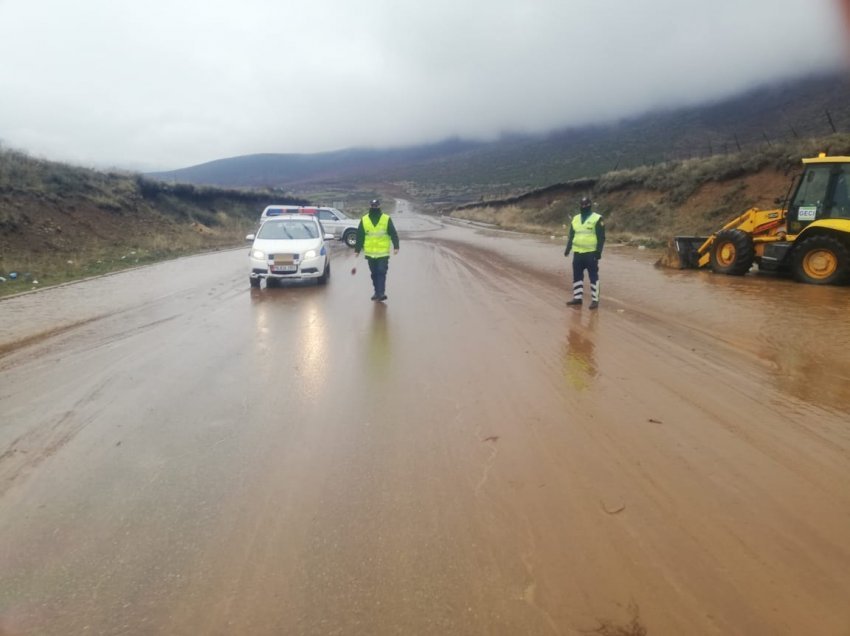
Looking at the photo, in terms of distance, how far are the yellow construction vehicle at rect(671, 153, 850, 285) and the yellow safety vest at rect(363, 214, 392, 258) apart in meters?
8.43

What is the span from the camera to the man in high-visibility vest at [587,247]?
32.6ft

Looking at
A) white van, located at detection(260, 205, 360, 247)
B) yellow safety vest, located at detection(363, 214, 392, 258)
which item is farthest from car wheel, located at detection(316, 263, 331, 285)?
white van, located at detection(260, 205, 360, 247)

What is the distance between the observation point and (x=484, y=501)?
137 inches

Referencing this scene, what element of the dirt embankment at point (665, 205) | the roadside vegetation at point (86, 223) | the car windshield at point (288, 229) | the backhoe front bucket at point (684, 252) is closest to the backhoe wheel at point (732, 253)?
the backhoe front bucket at point (684, 252)

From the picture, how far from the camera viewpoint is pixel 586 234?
33.0ft

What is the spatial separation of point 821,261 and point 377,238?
9159mm

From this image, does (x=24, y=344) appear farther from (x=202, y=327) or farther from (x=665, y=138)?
(x=665, y=138)

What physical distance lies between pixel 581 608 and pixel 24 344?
8485 mm

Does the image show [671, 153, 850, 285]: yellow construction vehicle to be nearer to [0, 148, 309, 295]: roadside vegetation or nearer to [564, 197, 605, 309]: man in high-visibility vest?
[564, 197, 605, 309]: man in high-visibility vest

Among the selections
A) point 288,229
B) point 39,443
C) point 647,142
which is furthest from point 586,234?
point 647,142

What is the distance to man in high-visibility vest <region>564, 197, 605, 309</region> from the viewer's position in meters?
9.93

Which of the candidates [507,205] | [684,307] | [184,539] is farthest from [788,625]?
[507,205]

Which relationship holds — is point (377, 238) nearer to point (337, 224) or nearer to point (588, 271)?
point (588, 271)

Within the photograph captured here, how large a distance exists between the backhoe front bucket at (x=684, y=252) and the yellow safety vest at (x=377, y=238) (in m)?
8.59
